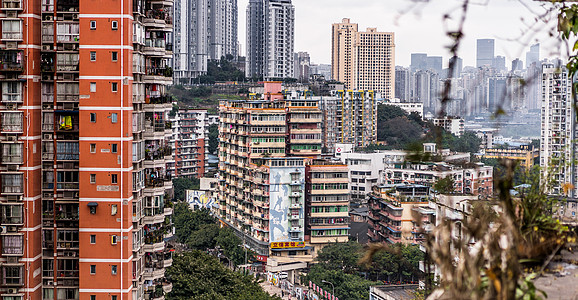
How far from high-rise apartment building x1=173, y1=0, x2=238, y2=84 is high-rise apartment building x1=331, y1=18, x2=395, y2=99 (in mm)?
14308

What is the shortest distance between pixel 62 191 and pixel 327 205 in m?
16.9

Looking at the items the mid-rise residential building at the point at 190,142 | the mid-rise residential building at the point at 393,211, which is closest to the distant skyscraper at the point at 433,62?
the mid-rise residential building at the point at 190,142

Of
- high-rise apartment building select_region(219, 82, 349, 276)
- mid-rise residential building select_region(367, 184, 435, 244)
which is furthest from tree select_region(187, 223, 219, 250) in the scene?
mid-rise residential building select_region(367, 184, 435, 244)

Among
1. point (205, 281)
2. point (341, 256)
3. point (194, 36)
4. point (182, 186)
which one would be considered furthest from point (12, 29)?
point (194, 36)

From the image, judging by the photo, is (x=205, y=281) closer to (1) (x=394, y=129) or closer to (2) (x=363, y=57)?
(1) (x=394, y=129)

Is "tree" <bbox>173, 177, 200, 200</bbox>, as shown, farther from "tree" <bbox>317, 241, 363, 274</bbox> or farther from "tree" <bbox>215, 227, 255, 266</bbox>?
"tree" <bbox>317, 241, 363, 274</bbox>

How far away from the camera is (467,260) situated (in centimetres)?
285

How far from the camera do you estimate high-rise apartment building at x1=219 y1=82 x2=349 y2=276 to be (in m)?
27.5

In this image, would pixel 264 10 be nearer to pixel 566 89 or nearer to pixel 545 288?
pixel 566 89

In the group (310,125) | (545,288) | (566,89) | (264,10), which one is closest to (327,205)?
(310,125)

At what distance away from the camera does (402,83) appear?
89.6m

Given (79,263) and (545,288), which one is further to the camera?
(79,263)

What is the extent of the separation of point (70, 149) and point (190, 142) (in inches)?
1363

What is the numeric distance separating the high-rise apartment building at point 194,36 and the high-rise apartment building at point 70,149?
55.0 m
